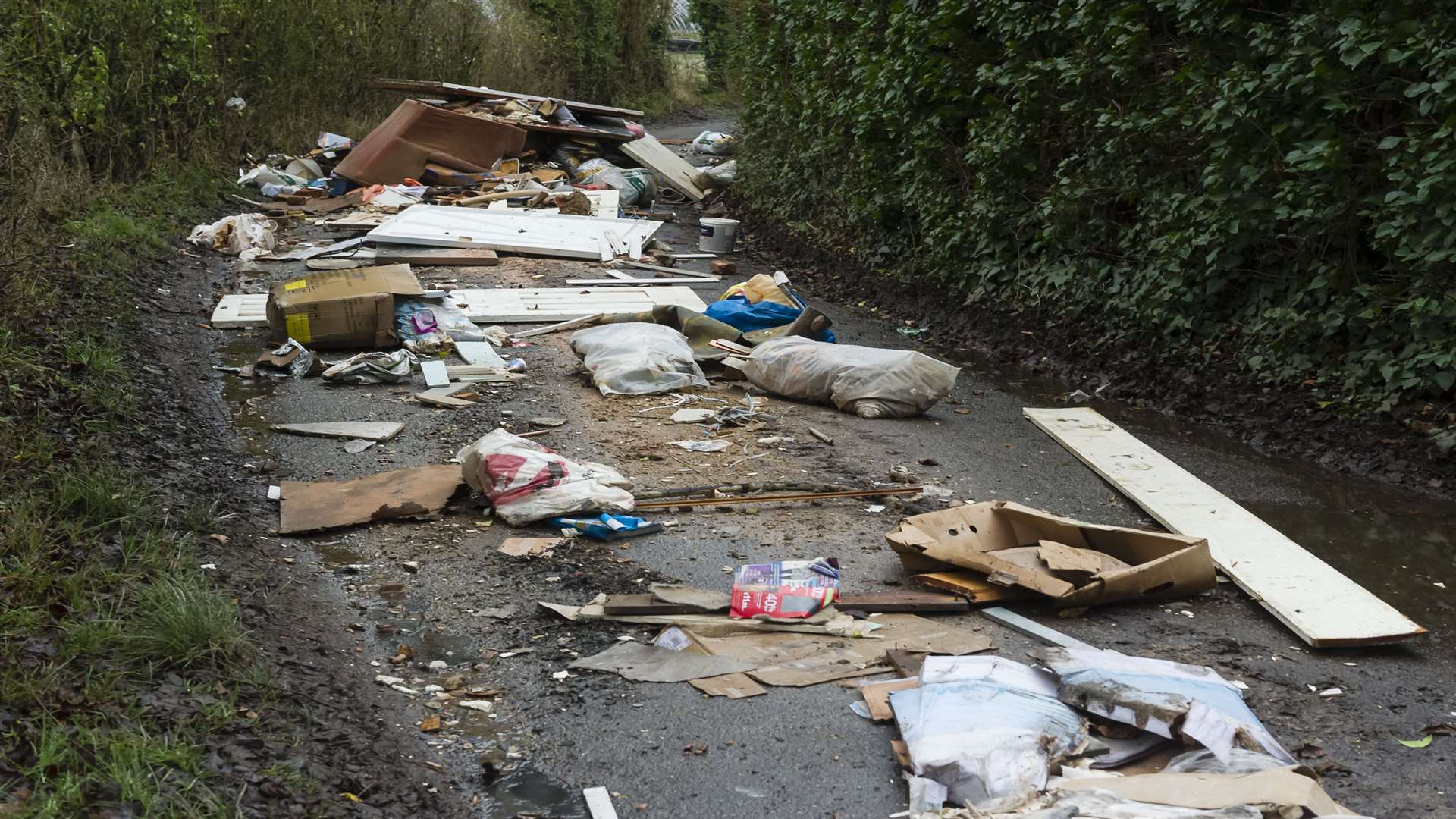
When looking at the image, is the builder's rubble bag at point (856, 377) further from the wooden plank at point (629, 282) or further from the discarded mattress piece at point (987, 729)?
the wooden plank at point (629, 282)

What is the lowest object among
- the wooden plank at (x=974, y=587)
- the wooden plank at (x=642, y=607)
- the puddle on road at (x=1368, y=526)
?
the wooden plank at (x=642, y=607)

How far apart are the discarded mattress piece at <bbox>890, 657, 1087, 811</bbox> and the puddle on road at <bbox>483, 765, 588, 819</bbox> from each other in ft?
2.92

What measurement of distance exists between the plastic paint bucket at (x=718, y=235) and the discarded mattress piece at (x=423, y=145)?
4001mm

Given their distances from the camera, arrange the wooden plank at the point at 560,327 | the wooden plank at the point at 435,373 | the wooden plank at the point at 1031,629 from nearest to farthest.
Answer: the wooden plank at the point at 1031,629 < the wooden plank at the point at 435,373 < the wooden plank at the point at 560,327

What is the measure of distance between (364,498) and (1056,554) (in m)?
2.85

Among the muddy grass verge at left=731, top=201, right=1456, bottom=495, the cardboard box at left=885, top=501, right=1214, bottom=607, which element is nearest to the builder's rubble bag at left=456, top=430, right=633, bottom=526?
the cardboard box at left=885, top=501, right=1214, bottom=607

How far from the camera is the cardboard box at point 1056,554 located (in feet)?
13.5

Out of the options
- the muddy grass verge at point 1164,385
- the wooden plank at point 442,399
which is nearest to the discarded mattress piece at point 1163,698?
the muddy grass verge at point 1164,385

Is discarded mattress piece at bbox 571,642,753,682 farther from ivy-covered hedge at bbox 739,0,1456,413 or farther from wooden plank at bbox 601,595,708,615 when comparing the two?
ivy-covered hedge at bbox 739,0,1456,413

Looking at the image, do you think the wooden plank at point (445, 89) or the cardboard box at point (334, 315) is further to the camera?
the wooden plank at point (445, 89)

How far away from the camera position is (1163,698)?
10.1 ft

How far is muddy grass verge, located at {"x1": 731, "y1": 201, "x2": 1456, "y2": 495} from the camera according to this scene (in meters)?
5.63

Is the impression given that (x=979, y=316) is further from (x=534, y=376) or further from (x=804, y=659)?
(x=804, y=659)

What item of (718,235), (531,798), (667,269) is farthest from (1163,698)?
(718,235)
